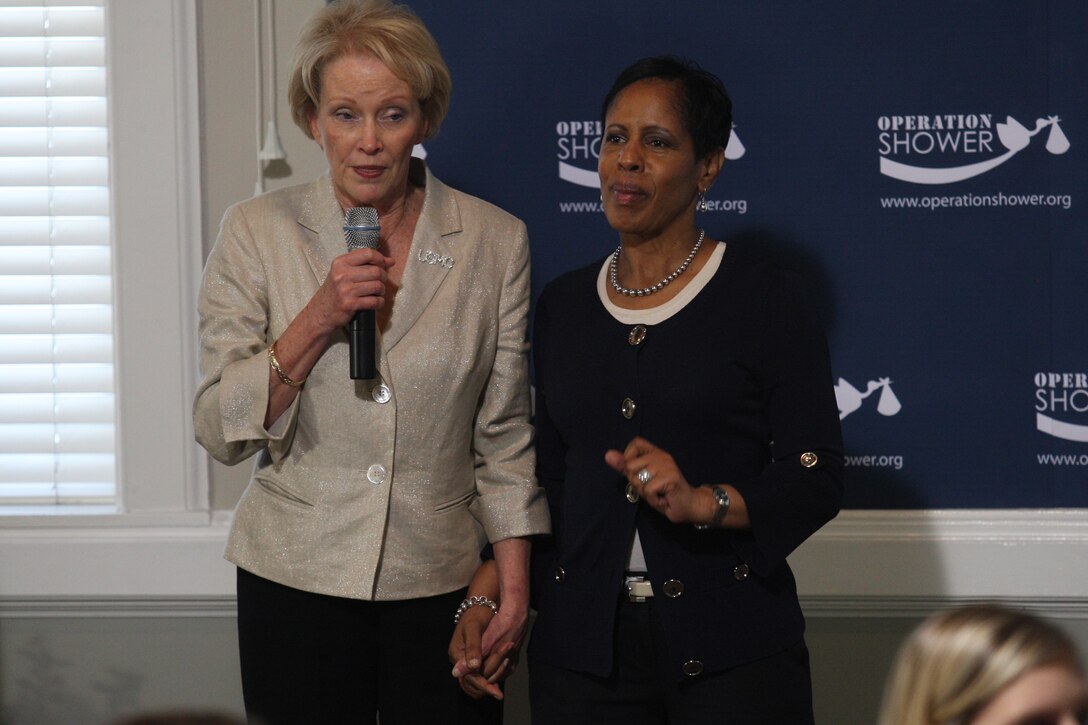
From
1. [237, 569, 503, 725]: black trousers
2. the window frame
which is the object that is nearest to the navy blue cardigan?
[237, 569, 503, 725]: black trousers

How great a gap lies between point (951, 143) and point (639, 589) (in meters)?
1.72

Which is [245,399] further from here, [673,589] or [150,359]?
[150,359]

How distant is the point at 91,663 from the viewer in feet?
10.8

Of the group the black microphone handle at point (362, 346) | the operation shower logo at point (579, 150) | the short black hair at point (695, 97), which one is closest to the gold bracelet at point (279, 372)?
the black microphone handle at point (362, 346)

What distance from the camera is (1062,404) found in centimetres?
310

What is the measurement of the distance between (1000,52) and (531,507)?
73.4 inches

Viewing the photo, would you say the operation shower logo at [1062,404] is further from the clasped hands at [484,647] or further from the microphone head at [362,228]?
the microphone head at [362,228]

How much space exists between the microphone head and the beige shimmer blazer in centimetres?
9

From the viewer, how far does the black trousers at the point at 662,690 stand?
77.2 inches

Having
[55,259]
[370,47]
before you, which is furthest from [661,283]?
[55,259]

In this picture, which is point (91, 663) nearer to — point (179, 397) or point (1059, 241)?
point (179, 397)

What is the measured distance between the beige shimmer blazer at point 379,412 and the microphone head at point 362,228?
9 cm

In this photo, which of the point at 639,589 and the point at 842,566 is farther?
the point at 842,566

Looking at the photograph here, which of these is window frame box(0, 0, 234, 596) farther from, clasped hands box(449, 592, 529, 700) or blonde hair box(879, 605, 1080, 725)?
blonde hair box(879, 605, 1080, 725)
